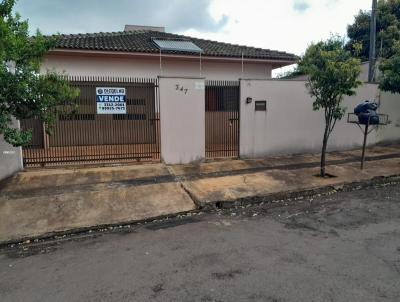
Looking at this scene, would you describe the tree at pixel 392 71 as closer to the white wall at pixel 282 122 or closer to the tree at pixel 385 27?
the white wall at pixel 282 122

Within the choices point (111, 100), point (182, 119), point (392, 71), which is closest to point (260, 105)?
point (182, 119)

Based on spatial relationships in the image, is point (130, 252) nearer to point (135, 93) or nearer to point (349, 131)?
point (135, 93)

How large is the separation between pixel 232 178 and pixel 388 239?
13.2 ft

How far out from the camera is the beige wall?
11750 millimetres

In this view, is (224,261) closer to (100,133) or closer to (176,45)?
(100,133)

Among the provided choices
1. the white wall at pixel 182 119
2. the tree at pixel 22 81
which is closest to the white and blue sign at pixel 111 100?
the white wall at pixel 182 119

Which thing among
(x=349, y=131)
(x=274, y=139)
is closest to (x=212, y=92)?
(x=274, y=139)

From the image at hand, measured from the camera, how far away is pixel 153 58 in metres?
12.6

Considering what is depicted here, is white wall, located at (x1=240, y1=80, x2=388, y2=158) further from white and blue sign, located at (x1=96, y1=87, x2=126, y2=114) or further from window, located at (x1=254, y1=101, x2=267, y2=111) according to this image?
white and blue sign, located at (x1=96, y1=87, x2=126, y2=114)

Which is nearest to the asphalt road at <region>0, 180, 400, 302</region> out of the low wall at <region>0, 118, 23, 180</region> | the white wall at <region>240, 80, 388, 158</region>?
the low wall at <region>0, 118, 23, 180</region>

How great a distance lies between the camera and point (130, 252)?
4523 millimetres

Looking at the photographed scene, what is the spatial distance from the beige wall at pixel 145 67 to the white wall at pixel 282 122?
137 inches

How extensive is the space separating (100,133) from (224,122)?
3.58 metres

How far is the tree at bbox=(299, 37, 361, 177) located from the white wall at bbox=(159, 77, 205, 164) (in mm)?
2998
